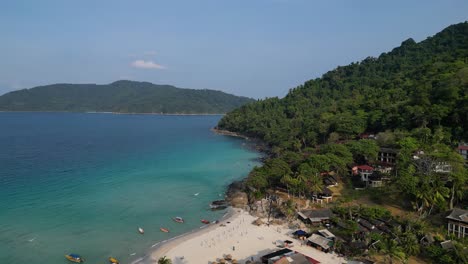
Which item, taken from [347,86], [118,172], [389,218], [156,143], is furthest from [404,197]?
[347,86]

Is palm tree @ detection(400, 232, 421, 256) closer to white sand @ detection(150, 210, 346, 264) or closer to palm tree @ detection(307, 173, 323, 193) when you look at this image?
white sand @ detection(150, 210, 346, 264)

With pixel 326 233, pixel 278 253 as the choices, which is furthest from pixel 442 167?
pixel 278 253

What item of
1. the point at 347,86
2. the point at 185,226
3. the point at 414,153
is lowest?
the point at 185,226

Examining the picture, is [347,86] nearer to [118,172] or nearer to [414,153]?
[414,153]

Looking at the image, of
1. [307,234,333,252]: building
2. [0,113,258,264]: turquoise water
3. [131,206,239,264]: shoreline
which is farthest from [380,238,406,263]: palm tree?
[0,113,258,264]: turquoise water

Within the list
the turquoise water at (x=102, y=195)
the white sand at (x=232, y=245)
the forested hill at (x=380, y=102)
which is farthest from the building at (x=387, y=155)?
the turquoise water at (x=102, y=195)

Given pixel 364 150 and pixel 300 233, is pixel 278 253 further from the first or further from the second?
pixel 364 150
